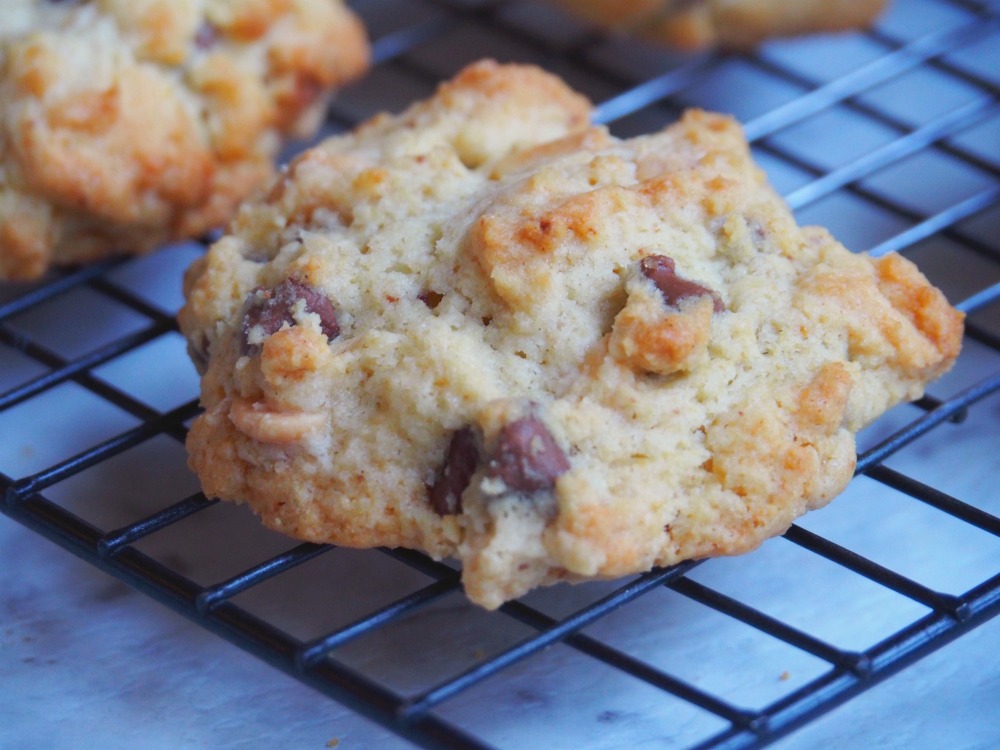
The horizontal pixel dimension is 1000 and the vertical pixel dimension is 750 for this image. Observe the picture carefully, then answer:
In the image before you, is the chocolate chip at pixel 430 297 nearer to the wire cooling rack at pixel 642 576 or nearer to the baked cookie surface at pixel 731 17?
the wire cooling rack at pixel 642 576

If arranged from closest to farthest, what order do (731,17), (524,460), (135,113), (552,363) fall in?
(524,460) → (552,363) → (135,113) → (731,17)

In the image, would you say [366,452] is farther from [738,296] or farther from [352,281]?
[738,296]

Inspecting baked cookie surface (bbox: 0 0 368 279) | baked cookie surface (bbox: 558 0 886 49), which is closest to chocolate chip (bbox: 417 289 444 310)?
baked cookie surface (bbox: 0 0 368 279)

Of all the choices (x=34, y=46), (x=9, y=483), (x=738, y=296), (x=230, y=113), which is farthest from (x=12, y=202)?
(x=738, y=296)

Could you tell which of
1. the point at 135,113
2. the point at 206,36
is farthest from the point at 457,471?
the point at 206,36

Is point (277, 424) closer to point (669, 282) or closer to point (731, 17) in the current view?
point (669, 282)
